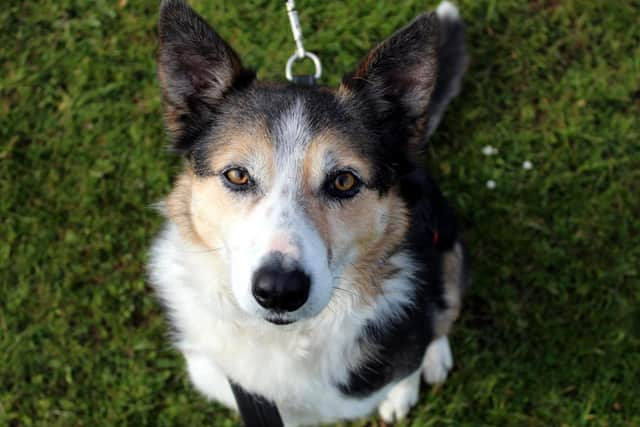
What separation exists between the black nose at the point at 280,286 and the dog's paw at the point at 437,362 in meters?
2.39

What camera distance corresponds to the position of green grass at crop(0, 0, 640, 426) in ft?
15.8

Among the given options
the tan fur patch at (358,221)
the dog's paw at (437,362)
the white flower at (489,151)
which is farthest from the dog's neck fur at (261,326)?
the white flower at (489,151)

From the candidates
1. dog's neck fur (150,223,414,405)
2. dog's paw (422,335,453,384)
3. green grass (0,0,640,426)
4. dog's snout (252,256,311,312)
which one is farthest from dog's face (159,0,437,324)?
green grass (0,0,640,426)

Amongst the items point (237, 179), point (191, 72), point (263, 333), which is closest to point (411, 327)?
point (263, 333)

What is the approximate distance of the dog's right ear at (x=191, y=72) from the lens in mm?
2865

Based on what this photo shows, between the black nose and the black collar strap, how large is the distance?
4.08 ft

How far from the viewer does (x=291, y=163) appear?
283cm

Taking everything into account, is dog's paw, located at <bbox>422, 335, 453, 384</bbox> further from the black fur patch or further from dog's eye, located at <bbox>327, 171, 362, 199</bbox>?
dog's eye, located at <bbox>327, 171, 362, 199</bbox>

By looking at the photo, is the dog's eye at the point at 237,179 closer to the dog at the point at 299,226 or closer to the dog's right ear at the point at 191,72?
the dog at the point at 299,226

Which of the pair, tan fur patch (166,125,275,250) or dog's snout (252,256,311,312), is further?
tan fur patch (166,125,275,250)

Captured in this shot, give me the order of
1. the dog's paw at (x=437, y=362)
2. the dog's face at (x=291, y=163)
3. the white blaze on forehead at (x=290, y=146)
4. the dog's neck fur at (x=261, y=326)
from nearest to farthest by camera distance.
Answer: the dog's face at (x=291, y=163) → the white blaze on forehead at (x=290, y=146) → the dog's neck fur at (x=261, y=326) → the dog's paw at (x=437, y=362)

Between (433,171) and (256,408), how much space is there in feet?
8.97

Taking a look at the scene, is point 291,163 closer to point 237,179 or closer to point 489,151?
point 237,179

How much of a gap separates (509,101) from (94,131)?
3924 millimetres
